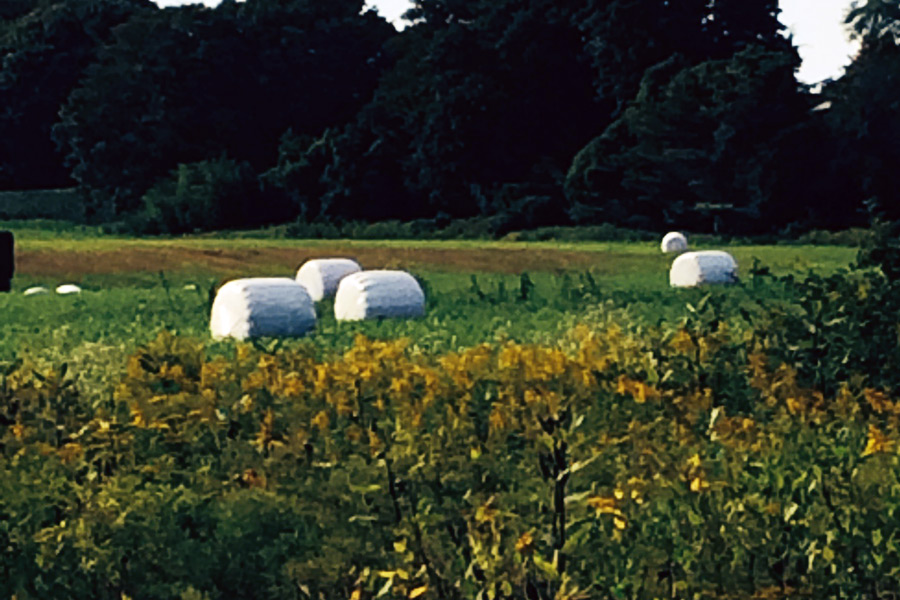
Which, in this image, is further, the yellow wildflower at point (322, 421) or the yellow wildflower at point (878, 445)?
the yellow wildflower at point (322, 421)

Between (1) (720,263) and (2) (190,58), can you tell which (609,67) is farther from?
(1) (720,263)

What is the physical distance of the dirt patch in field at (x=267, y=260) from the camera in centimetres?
3247

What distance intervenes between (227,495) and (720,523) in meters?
2.19

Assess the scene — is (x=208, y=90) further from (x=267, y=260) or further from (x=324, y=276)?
(x=324, y=276)

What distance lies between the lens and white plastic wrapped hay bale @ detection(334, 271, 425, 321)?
18962mm

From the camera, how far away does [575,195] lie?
5506 cm

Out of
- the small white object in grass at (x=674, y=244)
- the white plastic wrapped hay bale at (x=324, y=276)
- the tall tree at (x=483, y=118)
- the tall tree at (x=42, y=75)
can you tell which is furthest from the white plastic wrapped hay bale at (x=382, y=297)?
the tall tree at (x=42, y=75)

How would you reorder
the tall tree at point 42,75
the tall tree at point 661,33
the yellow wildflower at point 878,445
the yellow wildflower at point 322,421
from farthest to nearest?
the tall tree at point 42,75 → the tall tree at point 661,33 → the yellow wildflower at point 322,421 → the yellow wildflower at point 878,445

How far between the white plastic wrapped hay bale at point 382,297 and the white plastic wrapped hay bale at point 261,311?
1758 mm

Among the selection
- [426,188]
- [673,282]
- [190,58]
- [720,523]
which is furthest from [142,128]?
[720,523]

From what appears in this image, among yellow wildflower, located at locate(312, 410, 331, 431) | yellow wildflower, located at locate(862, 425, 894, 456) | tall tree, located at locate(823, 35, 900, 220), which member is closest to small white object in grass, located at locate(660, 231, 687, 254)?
tall tree, located at locate(823, 35, 900, 220)

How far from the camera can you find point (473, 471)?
750cm

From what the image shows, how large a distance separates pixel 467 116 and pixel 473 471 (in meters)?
51.7

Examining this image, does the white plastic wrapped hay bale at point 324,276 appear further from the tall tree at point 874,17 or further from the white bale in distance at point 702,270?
the tall tree at point 874,17
